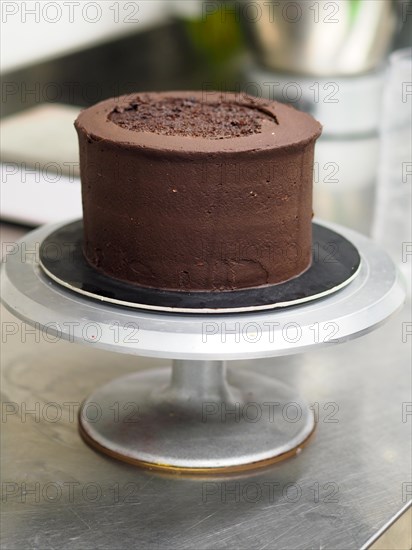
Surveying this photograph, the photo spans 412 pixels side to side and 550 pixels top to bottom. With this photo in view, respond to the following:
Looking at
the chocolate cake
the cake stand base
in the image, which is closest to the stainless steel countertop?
the cake stand base

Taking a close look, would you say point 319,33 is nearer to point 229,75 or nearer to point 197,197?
point 229,75

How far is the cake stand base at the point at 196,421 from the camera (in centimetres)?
104

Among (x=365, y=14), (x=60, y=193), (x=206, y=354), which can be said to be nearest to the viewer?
(x=206, y=354)

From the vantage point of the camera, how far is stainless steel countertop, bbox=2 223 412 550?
93 centimetres

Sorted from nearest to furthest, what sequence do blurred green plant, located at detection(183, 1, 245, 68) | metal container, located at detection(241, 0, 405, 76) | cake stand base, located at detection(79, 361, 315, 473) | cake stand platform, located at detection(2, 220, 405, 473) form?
cake stand platform, located at detection(2, 220, 405, 473) → cake stand base, located at detection(79, 361, 315, 473) → metal container, located at detection(241, 0, 405, 76) → blurred green plant, located at detection(183, 1, 245, 68)

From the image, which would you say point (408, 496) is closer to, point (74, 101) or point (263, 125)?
point (263, 125)

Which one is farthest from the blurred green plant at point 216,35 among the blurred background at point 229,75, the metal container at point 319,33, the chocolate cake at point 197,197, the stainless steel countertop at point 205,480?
the chocolate cake at point 197,197

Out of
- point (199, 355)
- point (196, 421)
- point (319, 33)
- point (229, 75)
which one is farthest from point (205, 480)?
point (229, 75)

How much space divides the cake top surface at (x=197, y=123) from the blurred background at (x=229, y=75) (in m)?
0.48

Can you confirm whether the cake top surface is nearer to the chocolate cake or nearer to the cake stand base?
the chocolate cake

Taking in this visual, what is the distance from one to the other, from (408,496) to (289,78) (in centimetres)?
138

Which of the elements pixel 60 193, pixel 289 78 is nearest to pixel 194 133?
pixel 60 193

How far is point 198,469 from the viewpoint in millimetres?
1029

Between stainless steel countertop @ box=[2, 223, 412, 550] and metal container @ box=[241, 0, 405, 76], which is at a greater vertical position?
metal container @ box=[241, 0, 405, 76]
